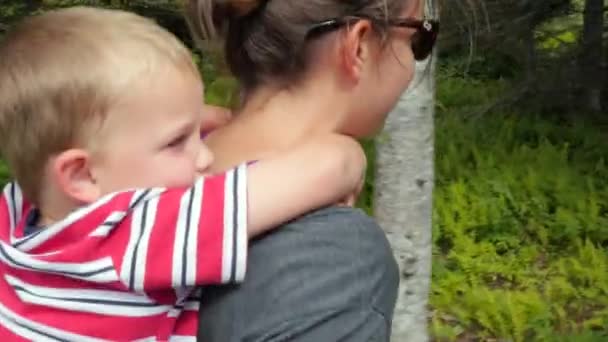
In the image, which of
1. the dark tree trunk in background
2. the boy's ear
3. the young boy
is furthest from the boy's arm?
the dark tree trunk in background

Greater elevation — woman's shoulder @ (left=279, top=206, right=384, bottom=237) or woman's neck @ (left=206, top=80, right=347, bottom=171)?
woman's neck @ (left=206, top=80, right=347, bottom=171)

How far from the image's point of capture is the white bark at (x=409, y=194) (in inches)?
151

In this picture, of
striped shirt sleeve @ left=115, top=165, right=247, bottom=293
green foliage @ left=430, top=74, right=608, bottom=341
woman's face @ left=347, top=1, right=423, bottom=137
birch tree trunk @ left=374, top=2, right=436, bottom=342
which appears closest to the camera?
striped shirt sleeve @ left=115, top=165, right=247, bottom=293

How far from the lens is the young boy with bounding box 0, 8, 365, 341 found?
4.99 ft

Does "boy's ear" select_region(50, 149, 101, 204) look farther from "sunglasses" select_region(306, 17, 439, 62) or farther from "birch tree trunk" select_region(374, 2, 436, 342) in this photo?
"birch tree trunk" select_region(374, 2, 436, 342)

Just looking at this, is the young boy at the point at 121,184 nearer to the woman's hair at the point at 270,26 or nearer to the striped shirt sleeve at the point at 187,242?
the striped shirt sleeve at the point at 187,242

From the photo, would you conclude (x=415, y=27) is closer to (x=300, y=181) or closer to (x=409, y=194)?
(x=300, y=181)

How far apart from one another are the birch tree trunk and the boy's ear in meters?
2.24

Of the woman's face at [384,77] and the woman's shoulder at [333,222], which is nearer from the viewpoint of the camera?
the woman's shoulder at [333,222]

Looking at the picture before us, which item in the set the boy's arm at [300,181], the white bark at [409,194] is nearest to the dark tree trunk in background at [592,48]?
the white bark at [409,194]

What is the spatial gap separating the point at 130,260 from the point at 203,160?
0.21m

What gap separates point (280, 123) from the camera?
1.70m

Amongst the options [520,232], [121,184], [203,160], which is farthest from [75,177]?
[520,232]

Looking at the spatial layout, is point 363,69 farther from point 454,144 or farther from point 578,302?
point 454,144
